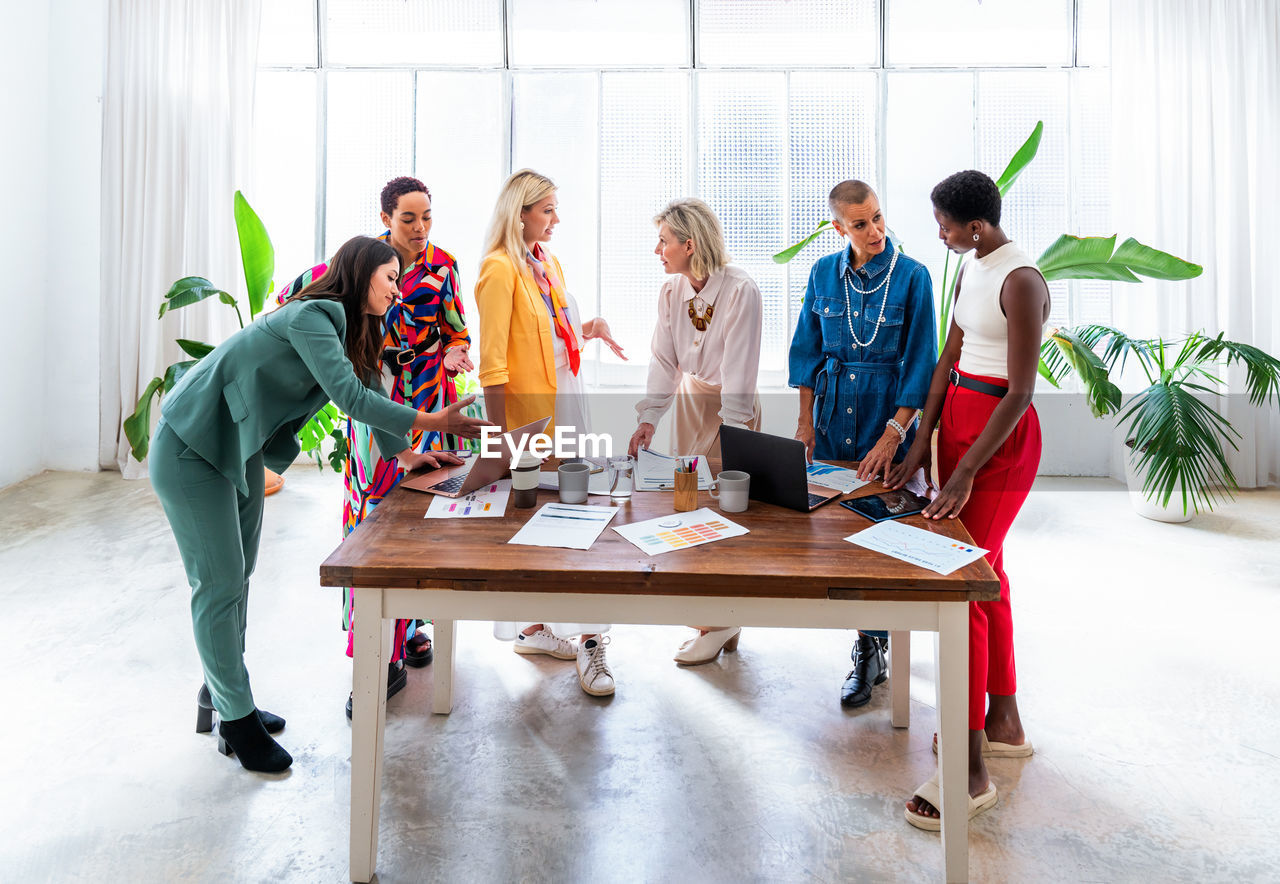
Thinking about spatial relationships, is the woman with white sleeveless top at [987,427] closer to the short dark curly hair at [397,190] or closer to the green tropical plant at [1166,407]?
the short dark curly hair at [397,190]

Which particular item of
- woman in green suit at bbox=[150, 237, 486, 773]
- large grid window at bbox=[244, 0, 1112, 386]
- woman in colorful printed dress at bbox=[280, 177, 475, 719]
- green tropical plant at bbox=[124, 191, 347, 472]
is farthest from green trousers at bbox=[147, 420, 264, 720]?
large grid window at bbox=[244, 0, 1112, 386]

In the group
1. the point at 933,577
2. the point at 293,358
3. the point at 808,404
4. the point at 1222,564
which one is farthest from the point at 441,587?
the point at 1222,564

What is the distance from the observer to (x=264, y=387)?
207 cm

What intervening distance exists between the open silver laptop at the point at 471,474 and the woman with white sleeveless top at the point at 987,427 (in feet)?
3.37

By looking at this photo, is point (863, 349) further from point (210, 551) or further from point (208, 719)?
point (208, 719)

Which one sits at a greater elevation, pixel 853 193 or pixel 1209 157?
pixel 1209 157

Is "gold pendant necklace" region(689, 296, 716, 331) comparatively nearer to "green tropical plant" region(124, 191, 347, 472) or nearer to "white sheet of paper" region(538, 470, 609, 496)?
"white sheet of paper" region(538, 470, 609, 496)

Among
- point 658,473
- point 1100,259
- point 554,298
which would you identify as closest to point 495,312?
point 554,298

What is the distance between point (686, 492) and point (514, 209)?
47.1 inches

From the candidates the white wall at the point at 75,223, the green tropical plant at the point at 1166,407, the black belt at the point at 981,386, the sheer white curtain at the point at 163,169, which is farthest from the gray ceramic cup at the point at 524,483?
the white wall at the point at 75,223

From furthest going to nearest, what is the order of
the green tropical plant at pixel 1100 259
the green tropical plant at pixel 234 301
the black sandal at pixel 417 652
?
the green tropical plant at pixel 234 301, the green tropical plant at pixel 1100 259, the black sandal at pixel 417 652

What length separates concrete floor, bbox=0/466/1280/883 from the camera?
190cm

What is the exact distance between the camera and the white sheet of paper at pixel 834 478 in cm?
226

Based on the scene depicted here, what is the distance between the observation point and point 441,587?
1.65 metres
